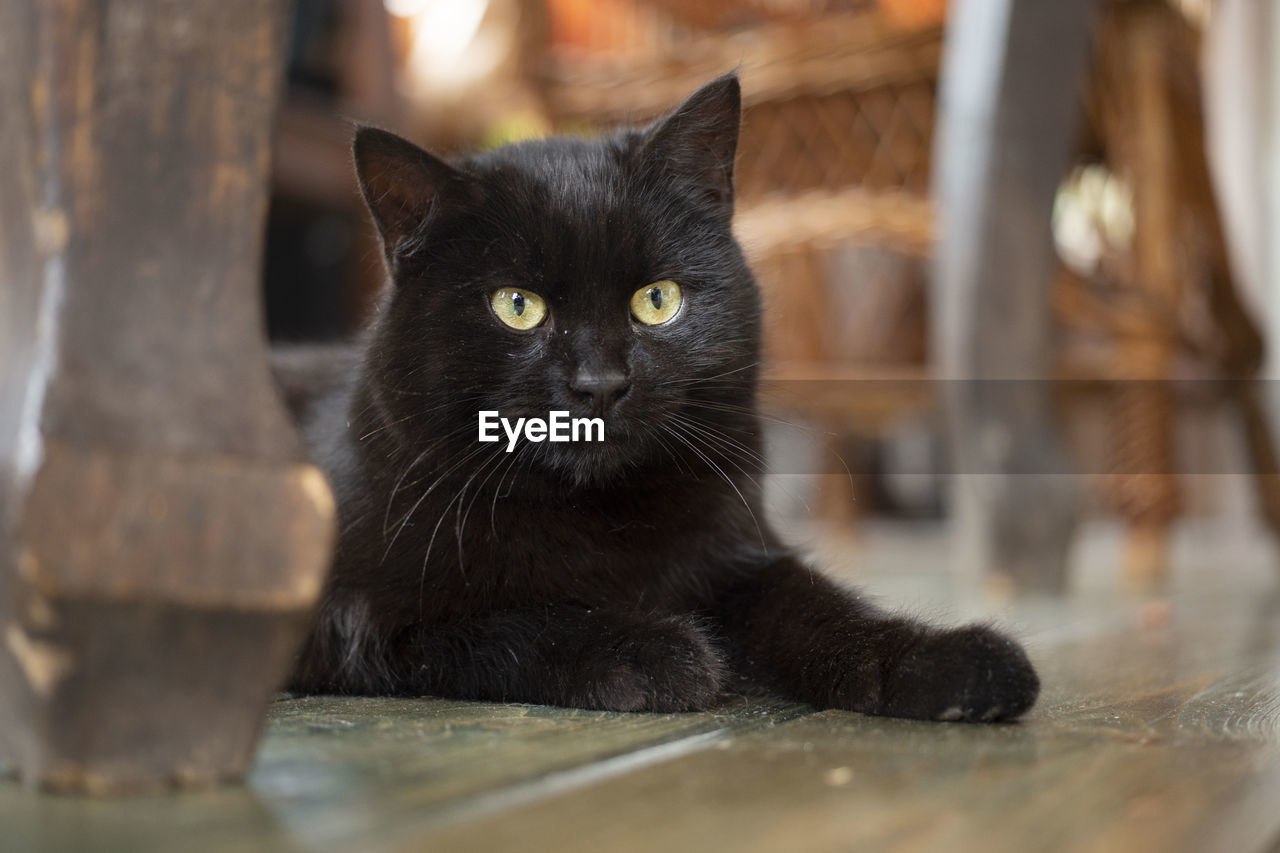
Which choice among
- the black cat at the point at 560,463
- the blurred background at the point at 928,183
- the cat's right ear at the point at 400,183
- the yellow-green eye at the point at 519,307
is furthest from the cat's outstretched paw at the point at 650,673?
the blurred background at the point at 928,183

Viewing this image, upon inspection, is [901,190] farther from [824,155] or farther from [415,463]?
[415,463]

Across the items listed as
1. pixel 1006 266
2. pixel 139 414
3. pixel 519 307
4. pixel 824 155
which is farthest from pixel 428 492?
pixel 824 155

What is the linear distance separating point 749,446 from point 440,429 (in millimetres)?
287

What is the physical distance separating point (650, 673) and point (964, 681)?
0.21 m

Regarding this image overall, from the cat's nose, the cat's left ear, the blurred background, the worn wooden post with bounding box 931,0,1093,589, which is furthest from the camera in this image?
the blurred background

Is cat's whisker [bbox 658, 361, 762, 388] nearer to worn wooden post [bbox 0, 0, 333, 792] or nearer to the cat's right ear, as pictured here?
the cat's right ear

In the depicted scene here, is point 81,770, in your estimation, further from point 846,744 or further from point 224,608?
point 846,744

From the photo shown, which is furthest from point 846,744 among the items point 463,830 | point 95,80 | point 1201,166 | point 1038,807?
point 1201,166

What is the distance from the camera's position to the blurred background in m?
1.79

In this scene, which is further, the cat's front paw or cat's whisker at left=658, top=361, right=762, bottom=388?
cat's whisker at left=658, top=361, right=762, bottom=388

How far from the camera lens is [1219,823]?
20.8 inches

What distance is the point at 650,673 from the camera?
80cm

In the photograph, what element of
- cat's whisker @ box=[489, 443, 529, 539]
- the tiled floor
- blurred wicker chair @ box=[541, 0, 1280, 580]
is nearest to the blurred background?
blurred wicker chair @ box=[541, 0, 1280, 580]

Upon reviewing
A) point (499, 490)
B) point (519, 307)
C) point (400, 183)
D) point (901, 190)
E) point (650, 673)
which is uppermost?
point (901, 190)
